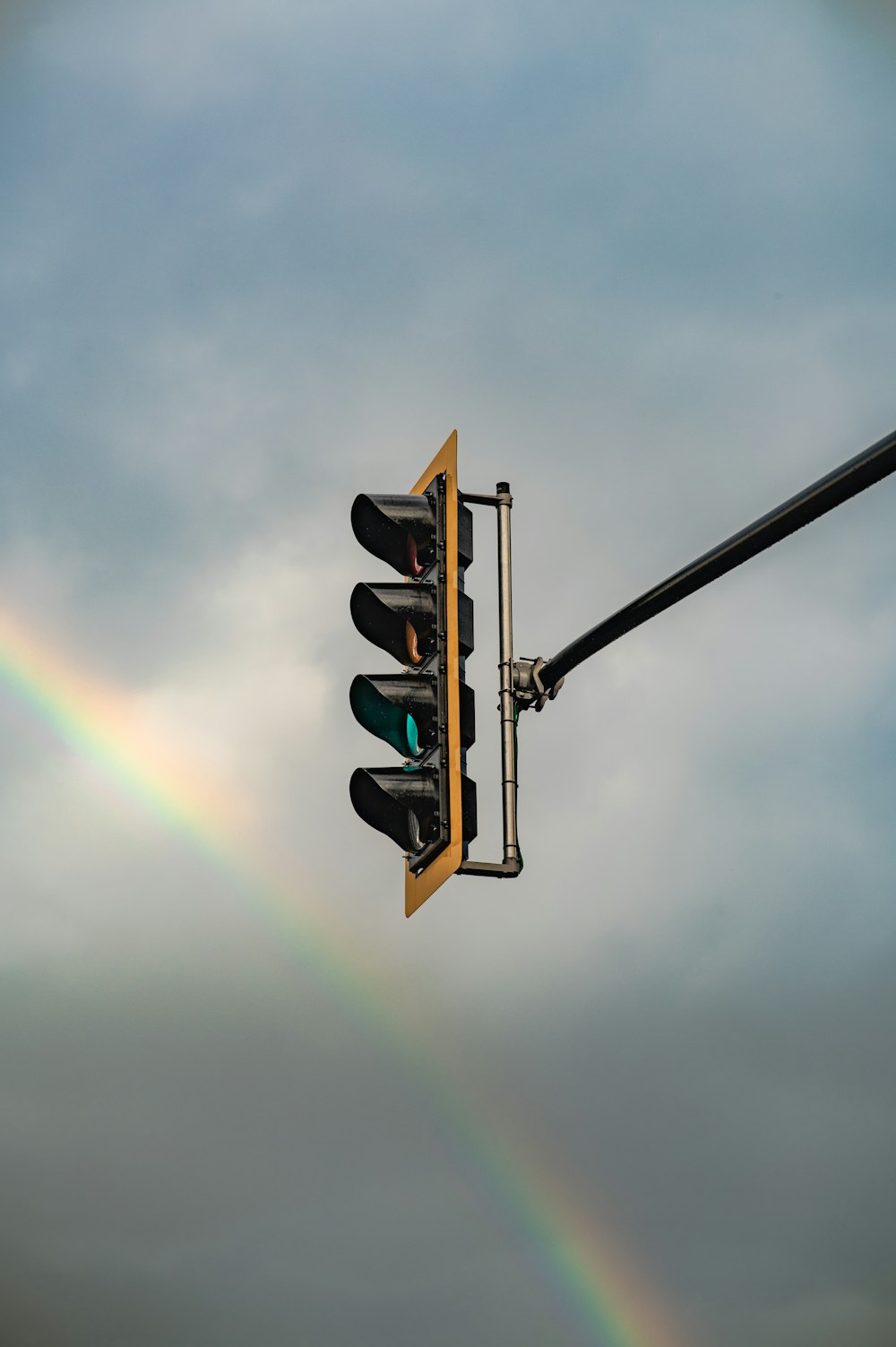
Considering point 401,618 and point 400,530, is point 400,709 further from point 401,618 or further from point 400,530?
point 400,530

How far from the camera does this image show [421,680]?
26.0 feet

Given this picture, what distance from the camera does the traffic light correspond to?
7691 mm

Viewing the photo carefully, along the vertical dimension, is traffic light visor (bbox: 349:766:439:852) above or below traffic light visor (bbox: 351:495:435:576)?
below

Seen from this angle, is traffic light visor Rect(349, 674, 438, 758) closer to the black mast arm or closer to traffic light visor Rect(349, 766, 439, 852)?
traffic light visor Rect(349, 766, 439, 852)

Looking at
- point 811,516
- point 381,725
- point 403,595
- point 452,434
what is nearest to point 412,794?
point 381,725

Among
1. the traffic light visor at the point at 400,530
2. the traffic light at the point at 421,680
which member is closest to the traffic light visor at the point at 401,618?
the traffic light at the point at 421,680

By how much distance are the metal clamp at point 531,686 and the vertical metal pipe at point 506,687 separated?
0.04 meters

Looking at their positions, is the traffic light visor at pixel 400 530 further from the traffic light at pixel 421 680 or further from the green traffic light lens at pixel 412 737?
the green traffic light lens at pixel 412 737

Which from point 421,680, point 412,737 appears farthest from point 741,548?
point 412,737

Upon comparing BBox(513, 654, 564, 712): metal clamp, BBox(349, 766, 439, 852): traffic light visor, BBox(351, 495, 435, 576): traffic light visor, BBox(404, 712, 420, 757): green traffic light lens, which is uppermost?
BBox(351, 495, 435, 576): traffic light visor

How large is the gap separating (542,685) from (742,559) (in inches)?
69.3

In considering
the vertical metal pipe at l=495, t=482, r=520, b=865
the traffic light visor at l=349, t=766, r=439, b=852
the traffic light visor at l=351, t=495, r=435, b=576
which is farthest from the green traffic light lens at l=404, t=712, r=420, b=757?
the traffic light visor at l=351, t=495, r=435, b=576

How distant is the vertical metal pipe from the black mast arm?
0.66ft

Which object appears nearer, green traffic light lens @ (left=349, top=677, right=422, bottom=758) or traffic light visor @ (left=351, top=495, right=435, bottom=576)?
green traffic light lens @ (left=349, top=677, right=422, bottom=758)
